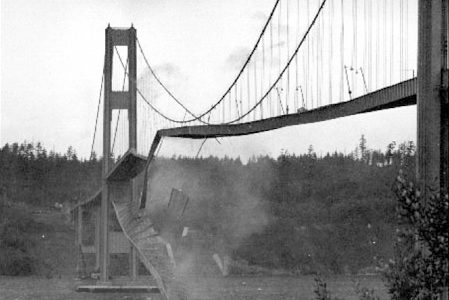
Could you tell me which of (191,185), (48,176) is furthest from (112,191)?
(48,176)

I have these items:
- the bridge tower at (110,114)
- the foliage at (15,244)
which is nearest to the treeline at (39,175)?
the foliage at (15,244)

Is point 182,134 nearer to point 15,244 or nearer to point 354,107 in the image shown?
point 354,107

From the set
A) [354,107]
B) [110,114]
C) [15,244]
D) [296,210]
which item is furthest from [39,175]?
[354,107]

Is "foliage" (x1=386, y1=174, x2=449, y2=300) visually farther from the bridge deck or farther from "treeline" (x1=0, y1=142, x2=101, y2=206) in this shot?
"treeline" (x1=0, y1=142, x2=101, y2=206)

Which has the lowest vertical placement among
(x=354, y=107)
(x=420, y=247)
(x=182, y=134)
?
(x=420, y=247)

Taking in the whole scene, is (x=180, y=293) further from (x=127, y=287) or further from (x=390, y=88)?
(x=390, y=88)

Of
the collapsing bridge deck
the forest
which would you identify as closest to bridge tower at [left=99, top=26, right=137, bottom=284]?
the collapsing bridge deck
